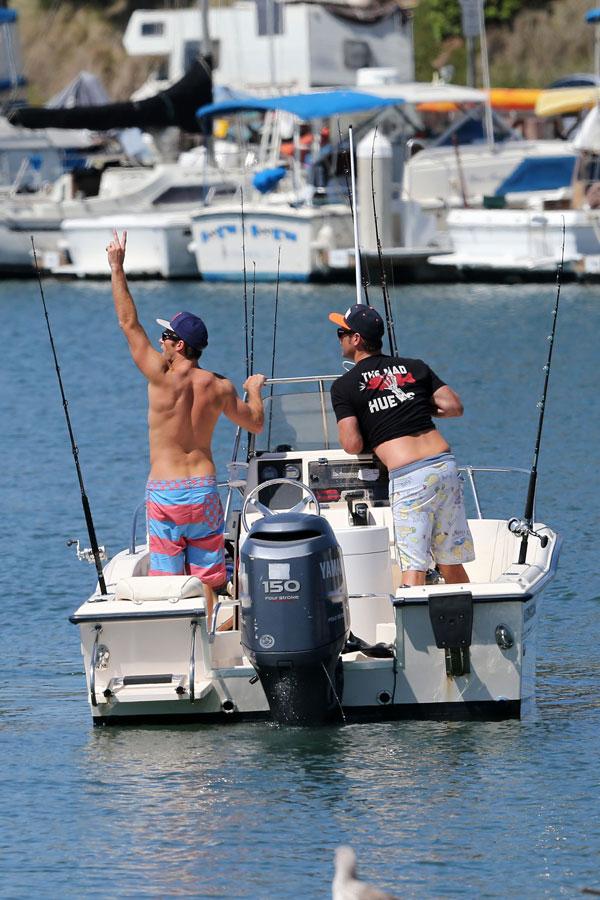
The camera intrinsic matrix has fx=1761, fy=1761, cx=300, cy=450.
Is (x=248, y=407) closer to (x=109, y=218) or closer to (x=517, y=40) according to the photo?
(x=109, y=218)

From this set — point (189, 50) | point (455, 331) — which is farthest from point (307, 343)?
point (189, 50)

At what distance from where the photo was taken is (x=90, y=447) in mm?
17391

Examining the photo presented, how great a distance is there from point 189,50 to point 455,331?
1136 inches

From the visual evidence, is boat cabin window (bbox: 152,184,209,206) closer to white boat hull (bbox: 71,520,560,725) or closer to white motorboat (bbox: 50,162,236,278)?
white motorboat (bbox: 50,162,236,278)

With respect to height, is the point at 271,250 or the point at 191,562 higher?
the point at 191,562

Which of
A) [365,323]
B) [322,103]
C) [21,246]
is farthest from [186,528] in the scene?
[21,246]

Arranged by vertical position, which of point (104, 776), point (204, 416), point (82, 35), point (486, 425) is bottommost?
point (82, 35)

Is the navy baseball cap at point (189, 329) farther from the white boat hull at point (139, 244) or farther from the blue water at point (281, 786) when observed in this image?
the white boat hull at point (139, 244)

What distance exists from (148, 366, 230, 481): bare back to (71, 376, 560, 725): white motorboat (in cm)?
37

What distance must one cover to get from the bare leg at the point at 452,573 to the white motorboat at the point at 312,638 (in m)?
0.25

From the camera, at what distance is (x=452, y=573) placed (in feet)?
25.7

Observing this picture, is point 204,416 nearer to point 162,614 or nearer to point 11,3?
point 162,614

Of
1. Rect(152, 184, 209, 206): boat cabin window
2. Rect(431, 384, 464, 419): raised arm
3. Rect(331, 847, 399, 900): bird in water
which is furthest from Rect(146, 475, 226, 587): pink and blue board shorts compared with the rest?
Rect(152, 184, 209, 206): boat cabin window

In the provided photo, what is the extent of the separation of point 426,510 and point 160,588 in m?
1.21
